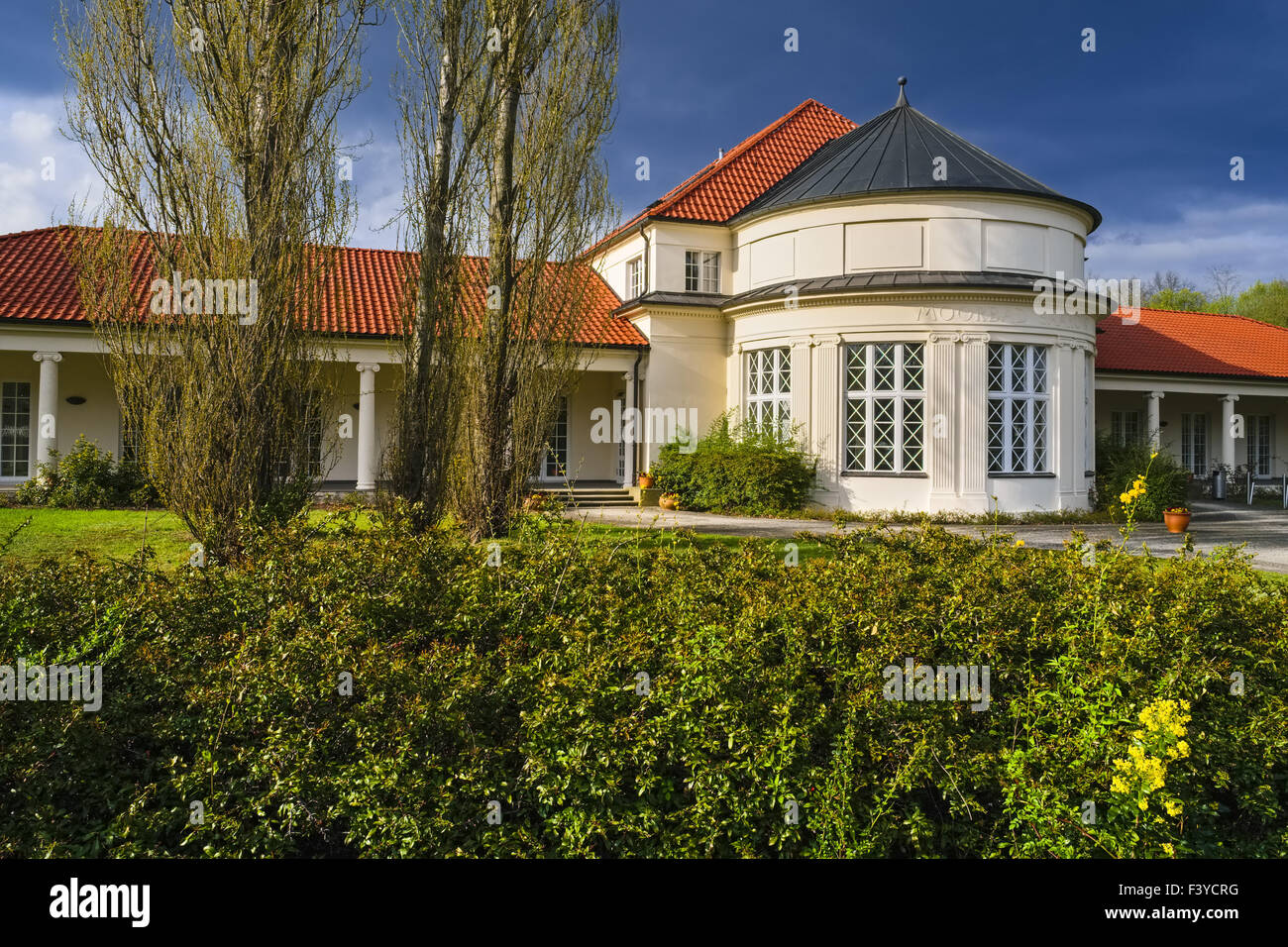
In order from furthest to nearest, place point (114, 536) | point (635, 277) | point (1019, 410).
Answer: point (635, 277) → point (1019, 410) → point (114, 536)

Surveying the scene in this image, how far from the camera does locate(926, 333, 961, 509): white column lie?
17.1 m

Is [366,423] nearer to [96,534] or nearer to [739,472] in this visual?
[96,534]

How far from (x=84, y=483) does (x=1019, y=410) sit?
1837cm

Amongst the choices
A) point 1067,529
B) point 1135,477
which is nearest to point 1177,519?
point 1067,529

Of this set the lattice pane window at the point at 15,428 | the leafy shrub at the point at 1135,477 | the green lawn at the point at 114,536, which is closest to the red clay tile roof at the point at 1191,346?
the leafy shrub at the point at 1135,477

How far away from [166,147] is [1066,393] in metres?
16.8

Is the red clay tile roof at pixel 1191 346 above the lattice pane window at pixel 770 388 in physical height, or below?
above

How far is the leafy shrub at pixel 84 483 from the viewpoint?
52.7 ft

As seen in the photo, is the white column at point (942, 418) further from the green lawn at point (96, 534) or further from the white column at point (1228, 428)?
the white column at point (1228, 428)

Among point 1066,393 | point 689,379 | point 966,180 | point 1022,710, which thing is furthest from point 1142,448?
point 1022,710

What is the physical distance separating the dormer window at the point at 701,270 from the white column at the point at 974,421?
6.45m

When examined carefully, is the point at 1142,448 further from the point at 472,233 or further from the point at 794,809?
the point at 794,809

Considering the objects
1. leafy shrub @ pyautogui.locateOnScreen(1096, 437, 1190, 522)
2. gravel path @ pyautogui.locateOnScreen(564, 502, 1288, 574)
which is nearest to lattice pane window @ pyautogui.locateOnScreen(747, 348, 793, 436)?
gravel path @ pyautogui.locateOnScreen(564, 502, 1288, 574)

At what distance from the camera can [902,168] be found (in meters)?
18.6
